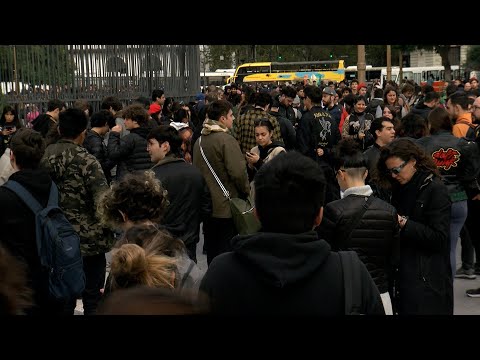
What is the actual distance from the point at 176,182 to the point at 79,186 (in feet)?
2.43

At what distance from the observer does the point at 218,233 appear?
25.7ft

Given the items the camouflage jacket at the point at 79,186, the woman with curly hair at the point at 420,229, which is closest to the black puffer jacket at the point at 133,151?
the camouflage jacket at the point at 79,186

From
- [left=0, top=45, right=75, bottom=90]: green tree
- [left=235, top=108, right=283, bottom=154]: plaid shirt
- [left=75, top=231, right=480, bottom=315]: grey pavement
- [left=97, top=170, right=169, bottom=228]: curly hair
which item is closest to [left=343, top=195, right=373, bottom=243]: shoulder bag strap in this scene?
[left=97, top=170, right=169, bottom=228]: curly hair

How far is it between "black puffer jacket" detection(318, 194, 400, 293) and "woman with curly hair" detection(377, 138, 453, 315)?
436 millimetres

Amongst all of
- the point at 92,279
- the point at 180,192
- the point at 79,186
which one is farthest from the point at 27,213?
the point at 180,192

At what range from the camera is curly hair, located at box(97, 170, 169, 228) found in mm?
4336

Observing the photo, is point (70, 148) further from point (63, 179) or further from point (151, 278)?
point (151, 278)

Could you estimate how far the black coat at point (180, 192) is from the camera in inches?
247

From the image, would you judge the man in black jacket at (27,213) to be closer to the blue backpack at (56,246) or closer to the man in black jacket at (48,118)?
the blue backpack at (56,246)

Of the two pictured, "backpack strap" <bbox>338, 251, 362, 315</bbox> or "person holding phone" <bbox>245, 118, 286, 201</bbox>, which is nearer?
"backpack strap" <bbox>338, 251, 362, 315</bbox>

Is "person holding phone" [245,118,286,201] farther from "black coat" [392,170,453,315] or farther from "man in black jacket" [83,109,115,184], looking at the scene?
"black coat" [392,170,453,315]
